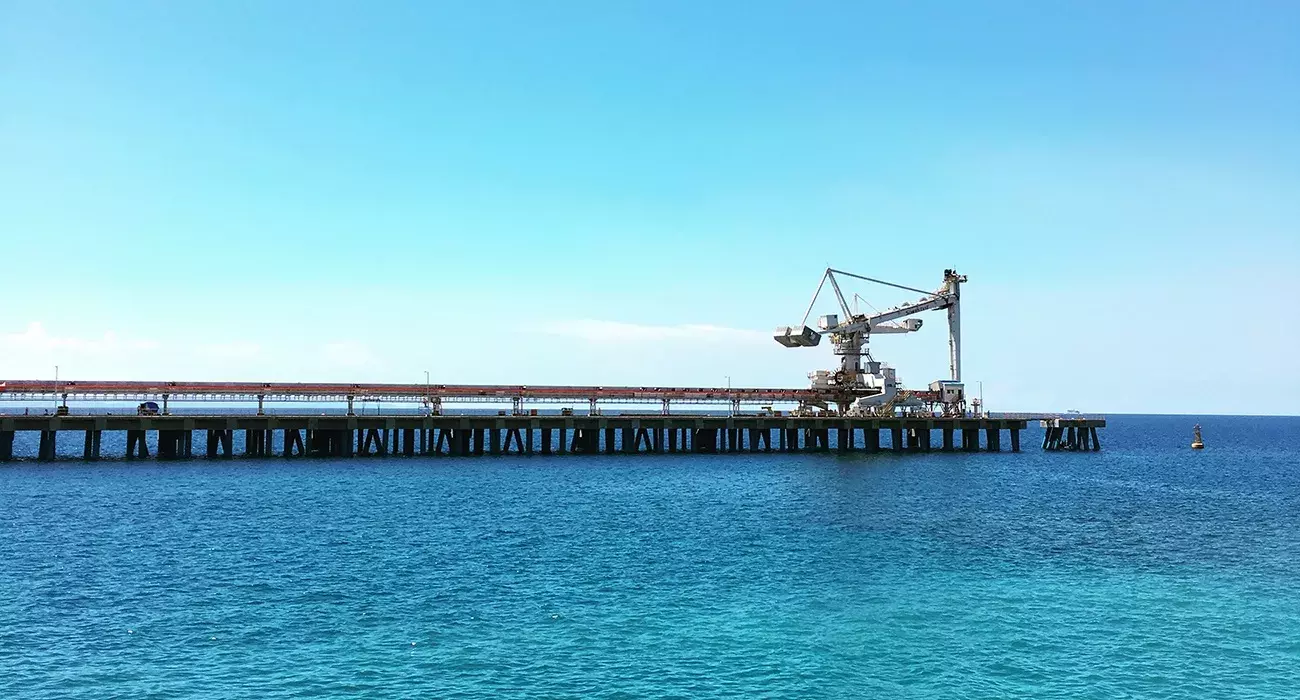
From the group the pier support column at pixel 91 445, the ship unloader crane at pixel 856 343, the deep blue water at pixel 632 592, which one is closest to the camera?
the deep blue water at pixel 632 592

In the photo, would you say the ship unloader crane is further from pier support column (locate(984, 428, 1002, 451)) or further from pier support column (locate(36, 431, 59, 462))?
pier support column (locate(36, 431, 59, 462))

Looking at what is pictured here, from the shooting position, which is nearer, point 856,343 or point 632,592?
point 632,592

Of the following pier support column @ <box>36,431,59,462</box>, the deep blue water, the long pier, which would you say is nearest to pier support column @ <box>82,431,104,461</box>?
the long pier

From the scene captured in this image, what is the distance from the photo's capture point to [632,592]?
35.3 m

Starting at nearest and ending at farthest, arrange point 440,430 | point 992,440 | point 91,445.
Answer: point 91,445
point 440,430
point 992,440

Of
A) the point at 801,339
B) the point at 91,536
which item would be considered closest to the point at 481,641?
the point at 91,536

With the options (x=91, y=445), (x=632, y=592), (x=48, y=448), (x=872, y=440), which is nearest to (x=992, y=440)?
(x=872, y=440)

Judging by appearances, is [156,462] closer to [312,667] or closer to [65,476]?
[65,476]

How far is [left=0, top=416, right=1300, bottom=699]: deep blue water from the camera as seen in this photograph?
85.7ft

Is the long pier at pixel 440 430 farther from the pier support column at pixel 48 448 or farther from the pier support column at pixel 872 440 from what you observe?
the pier support column at pixel 872 440

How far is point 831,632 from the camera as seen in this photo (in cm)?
3070

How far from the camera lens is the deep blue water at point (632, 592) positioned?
26109 millimetres

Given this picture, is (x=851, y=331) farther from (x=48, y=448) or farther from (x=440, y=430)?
(x=48, y=448)

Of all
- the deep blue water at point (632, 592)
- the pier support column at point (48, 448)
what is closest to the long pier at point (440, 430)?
the pier support column at point (48, 448)
